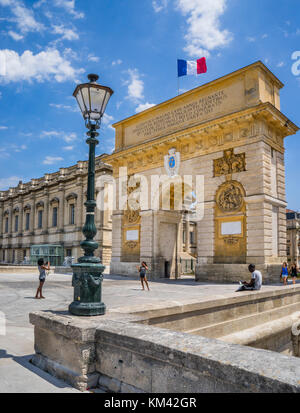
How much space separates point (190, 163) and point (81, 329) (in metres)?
16.6

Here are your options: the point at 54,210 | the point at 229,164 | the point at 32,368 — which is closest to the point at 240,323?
the point at 32,368

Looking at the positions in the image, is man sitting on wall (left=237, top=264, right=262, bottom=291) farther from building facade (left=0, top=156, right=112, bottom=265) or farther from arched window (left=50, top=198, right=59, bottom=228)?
arched window (left=50, top=198, right=59, bottom=228)

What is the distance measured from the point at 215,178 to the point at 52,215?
99.7 ft

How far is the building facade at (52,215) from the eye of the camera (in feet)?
119

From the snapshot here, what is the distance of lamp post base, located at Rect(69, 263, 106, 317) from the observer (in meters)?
4.54

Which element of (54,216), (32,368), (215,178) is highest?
(215,178)

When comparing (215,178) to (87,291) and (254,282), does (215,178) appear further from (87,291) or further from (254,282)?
(87,291)

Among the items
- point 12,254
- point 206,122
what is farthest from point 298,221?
point 206,122

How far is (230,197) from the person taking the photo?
1762 centimetres

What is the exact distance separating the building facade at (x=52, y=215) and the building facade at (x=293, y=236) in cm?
4488

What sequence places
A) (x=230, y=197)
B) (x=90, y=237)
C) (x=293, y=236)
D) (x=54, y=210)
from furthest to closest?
1. (x=293, y=236)
2. (x=54, y=210)
3. (x=230, y=197)
4. (x=90, y=237)

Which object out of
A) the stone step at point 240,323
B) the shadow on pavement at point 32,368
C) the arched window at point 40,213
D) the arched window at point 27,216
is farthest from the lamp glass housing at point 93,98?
the arched window at point 27,216

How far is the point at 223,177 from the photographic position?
18.0 metres

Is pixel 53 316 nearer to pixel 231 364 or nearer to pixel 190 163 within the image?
pixel 231 364
